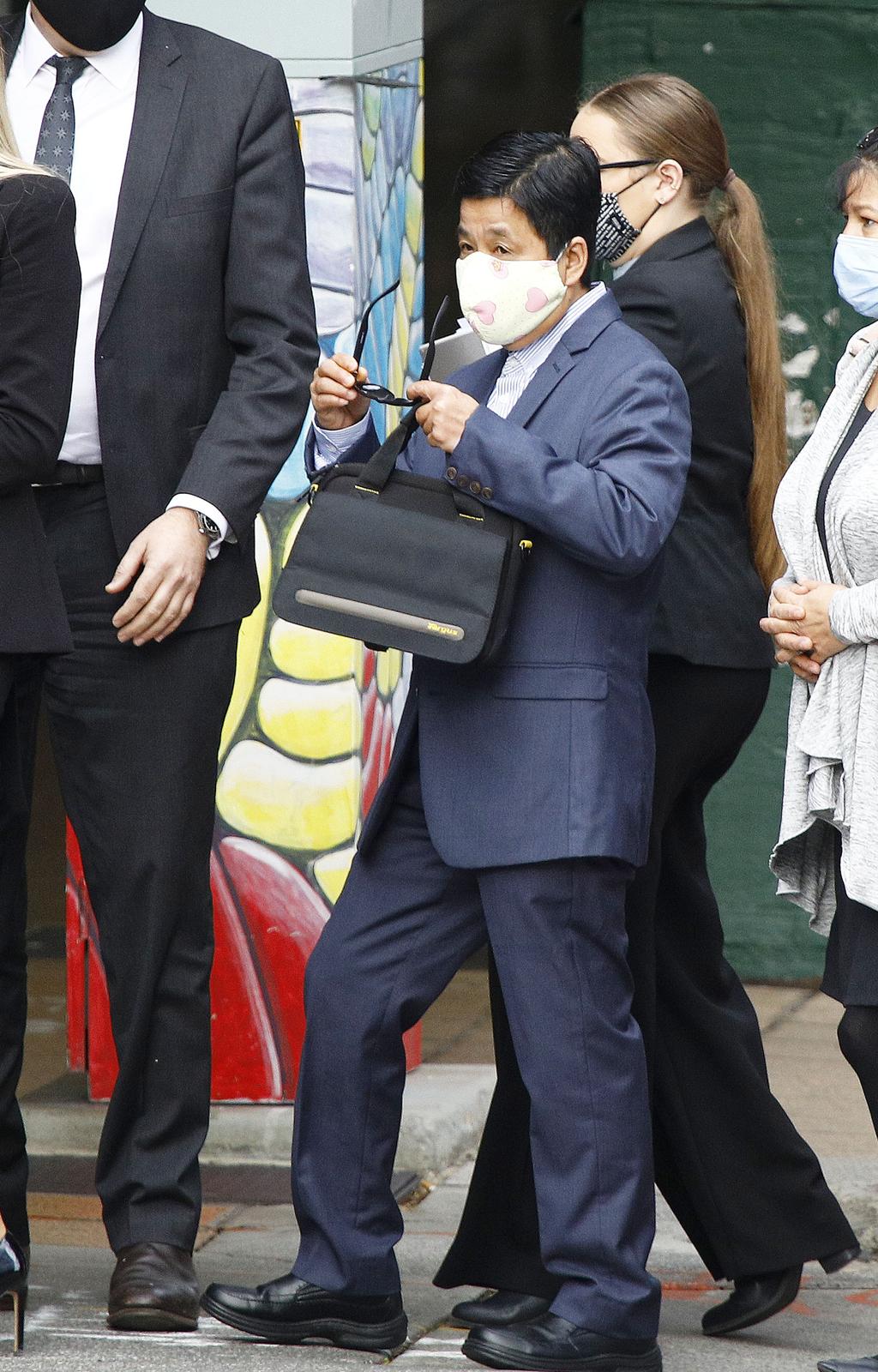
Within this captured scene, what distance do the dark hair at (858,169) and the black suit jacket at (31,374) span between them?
122 cm

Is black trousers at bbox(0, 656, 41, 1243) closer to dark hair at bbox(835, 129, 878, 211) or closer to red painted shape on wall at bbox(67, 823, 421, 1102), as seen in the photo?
red painted shape on wall at bbox(67, 823, 421, 1102)

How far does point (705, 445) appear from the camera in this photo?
12.0ft

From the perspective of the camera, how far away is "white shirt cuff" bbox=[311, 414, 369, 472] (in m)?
3.48

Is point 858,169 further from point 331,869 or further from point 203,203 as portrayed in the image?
point 331,869

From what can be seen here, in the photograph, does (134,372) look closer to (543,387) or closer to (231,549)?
(231,549)

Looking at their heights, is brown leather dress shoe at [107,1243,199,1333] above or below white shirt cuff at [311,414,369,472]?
below

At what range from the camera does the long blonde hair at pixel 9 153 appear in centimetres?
324

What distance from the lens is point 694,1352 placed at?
3.58 metres

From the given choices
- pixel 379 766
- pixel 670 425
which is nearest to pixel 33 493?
pixel 670 425

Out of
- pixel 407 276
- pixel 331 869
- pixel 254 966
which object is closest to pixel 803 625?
pixel 331 869

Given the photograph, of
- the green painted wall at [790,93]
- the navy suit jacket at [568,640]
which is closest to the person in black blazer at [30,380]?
the navy suit jacket at [568,640]

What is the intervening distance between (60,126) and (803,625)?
1480mm

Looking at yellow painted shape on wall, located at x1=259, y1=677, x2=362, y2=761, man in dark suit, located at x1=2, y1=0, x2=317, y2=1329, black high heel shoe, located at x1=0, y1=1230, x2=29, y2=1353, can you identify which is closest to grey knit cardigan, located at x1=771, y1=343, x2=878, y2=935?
man in dark suit, located at x1=2, y1=0, x2=317, y2=1329

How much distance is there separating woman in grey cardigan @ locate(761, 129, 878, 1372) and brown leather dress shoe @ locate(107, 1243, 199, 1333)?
1.03 meters
